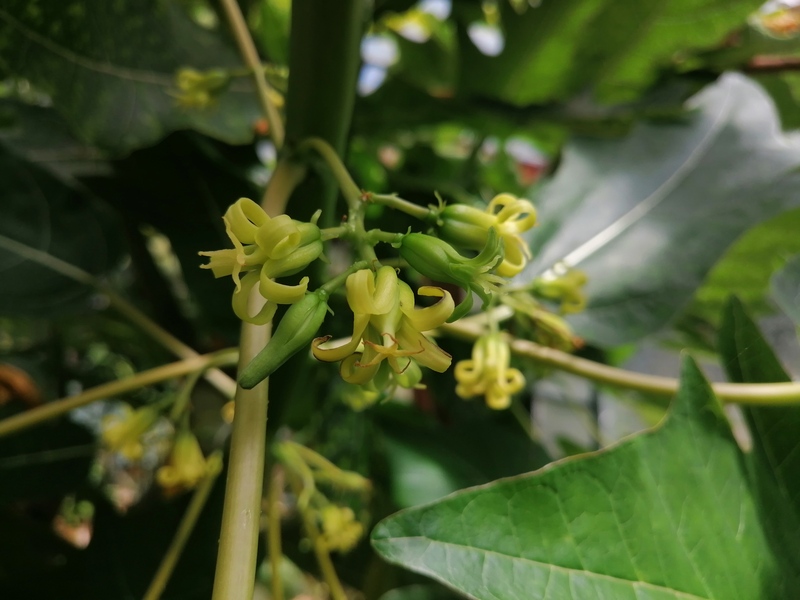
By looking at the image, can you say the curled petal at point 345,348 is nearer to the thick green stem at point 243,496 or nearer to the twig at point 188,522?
the thick green stem at point 243,496

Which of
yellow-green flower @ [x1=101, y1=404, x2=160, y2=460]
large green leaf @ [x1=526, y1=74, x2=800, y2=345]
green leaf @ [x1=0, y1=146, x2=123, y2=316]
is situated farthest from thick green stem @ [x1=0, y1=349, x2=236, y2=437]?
large green leaf @ [x1=526, y1=74, x2=800, y2=345]

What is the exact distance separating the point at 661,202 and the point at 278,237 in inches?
20.3

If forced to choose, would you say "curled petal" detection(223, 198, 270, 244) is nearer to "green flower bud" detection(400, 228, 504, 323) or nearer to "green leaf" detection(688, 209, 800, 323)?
"green flower bud" detection(400, 228, 504, 323)

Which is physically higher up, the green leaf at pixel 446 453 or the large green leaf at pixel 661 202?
the large green leaf at pixel 661 202

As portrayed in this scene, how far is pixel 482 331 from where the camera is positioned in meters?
0.45

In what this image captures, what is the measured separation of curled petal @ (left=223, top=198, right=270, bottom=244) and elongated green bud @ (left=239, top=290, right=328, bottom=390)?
0.03 m

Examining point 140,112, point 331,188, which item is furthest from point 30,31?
point 331,188

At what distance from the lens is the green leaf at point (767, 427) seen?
1.14 ft

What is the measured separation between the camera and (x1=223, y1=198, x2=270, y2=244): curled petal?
0.23 m

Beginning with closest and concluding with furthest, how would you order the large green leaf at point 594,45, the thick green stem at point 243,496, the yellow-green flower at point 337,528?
the thick green stem at point 243,496 → the yellow-green flower at point 337,528 → the large green leaf at point 594,45

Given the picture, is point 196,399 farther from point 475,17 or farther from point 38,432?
point 475,17

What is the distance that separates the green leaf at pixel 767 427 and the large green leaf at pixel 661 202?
0.18m

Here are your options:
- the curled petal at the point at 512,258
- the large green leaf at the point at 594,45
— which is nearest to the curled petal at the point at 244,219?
the curled petal at the point at 512,258

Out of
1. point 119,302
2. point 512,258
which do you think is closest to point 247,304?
point 512,258
